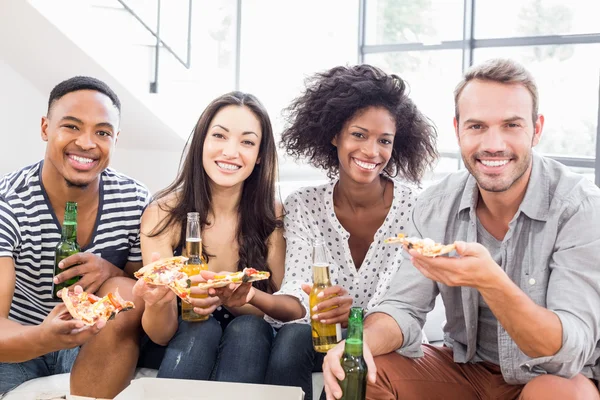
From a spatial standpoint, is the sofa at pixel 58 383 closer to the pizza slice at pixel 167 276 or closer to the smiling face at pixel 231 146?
the pizza slice at pixel 167 276

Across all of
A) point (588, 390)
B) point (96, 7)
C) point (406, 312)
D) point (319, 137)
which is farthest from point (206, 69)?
point (588, 390)

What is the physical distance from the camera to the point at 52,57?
4.25m

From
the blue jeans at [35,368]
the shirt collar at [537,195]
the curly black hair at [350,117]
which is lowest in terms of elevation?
the blue jeans at [35,368]

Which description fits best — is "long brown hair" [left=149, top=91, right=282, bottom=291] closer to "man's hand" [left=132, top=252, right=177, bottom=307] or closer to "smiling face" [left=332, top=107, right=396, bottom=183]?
"smiling face" [left=332, top=107, right=396, bottom=183]

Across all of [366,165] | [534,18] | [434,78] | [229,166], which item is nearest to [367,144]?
[366,165]

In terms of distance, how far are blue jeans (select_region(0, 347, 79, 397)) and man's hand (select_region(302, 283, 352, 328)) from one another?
0.82m

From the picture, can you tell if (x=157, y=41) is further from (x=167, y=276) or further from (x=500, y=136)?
(x=500, y=136)

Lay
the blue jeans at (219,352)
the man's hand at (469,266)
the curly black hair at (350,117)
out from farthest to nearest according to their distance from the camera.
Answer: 1. the curly black hair at (350,117)
2. the blue jeans at (219,352)
3. the man's hand at (469,266)

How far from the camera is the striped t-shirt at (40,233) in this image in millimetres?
2172

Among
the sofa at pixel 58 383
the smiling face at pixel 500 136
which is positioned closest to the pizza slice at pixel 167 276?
the sofa at pixel 58 383

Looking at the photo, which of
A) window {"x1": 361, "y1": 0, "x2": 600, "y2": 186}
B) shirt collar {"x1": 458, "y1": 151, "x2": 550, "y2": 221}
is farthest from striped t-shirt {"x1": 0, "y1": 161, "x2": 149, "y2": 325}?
window {"x1": 361, "y1": 0, "x2": 600, "y2": 186}

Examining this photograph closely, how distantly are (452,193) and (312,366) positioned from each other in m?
0.64

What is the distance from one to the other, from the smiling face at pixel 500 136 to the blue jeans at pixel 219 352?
76 cm

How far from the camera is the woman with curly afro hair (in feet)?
7.62
